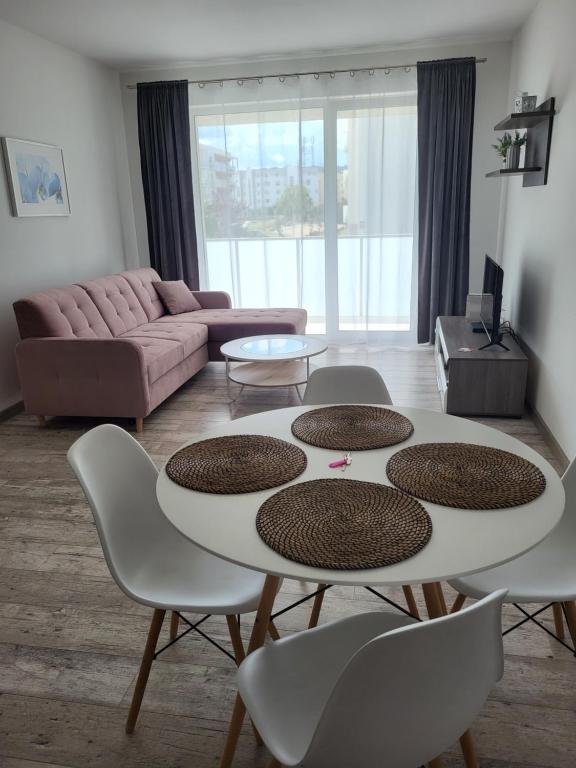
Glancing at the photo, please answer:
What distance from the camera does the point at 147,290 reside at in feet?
16.9

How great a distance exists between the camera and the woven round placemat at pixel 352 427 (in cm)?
169

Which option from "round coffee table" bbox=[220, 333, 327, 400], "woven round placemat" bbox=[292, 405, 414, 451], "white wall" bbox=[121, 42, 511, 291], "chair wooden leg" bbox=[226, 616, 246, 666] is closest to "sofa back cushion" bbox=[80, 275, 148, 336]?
"round coffee table" bbox=[220, 333, 327, 400]

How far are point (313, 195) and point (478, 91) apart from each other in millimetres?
1703

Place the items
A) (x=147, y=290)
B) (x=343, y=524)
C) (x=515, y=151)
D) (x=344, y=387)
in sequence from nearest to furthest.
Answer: (x=343, y=524)
(x=344, y=387)
(x=515, y=151)
(x=147, y=290)

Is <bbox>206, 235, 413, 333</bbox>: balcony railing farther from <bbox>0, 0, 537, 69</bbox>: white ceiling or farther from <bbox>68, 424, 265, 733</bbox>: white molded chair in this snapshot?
<bbox>68, 424, 265, 733</bbox>: white molded chair

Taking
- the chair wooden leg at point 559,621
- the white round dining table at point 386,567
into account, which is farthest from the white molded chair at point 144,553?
the chair wooden leg at point 559,621

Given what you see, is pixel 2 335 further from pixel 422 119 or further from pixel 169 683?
pixel 422 119

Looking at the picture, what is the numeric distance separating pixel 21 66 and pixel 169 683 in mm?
4345

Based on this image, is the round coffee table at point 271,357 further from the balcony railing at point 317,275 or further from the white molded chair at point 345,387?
the white molded chair at point 345,387

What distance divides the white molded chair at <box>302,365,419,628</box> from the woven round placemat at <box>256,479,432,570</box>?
0.82m

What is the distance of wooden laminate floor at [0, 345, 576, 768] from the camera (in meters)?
1.47

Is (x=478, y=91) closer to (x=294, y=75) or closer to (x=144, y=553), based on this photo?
(x=294, y=75)

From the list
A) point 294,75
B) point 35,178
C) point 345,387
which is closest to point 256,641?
point 345,387

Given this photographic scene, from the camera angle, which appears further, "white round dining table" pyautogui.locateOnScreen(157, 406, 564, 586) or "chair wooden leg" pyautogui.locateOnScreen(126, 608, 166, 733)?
"chair wooden leg" pyautogui.locateOnScreen(126, 608, 166, 733)
